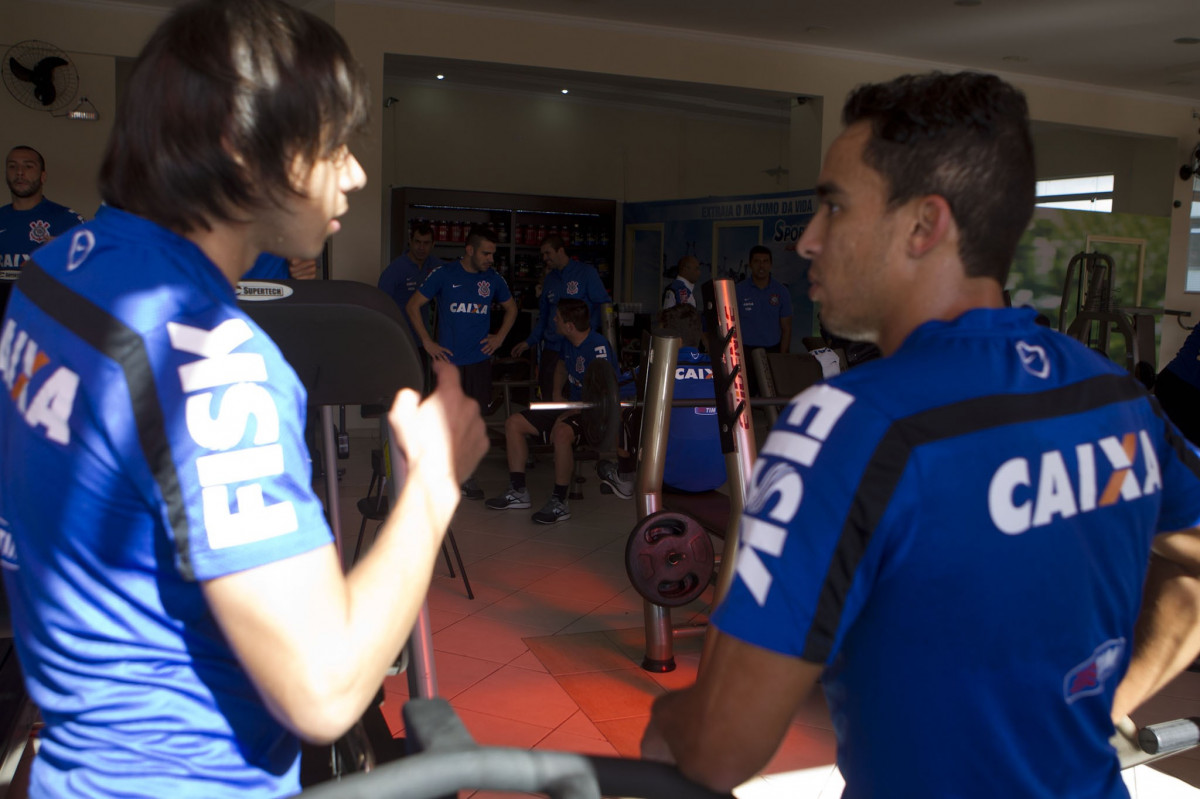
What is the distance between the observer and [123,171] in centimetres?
77

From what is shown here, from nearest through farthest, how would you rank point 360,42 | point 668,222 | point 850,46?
1. point 360,42
2. point 850,46
3. point 668,222

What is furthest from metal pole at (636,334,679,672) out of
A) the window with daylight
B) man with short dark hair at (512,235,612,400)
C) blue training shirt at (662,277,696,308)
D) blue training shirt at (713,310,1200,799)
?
the window with daylight

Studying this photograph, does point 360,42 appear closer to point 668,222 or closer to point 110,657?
point 668,222

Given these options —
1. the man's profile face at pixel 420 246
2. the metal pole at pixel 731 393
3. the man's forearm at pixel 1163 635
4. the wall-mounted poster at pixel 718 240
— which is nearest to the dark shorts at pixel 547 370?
the man's profile face at pixel 420 246

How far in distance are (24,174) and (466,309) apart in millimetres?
2591

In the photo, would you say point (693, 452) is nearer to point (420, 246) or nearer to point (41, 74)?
point (420, 246)

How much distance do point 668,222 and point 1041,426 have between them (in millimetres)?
9857

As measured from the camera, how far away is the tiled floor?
263 centimetres

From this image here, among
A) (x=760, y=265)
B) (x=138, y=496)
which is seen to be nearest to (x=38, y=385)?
(x=138, y=496)

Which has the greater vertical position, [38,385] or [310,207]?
[310,207]

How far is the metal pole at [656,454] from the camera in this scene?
3.11 meters

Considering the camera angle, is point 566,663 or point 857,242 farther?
point 566,663

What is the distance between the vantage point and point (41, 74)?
7305mm

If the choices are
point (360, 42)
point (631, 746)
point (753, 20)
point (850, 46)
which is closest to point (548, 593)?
point (631, 746)
